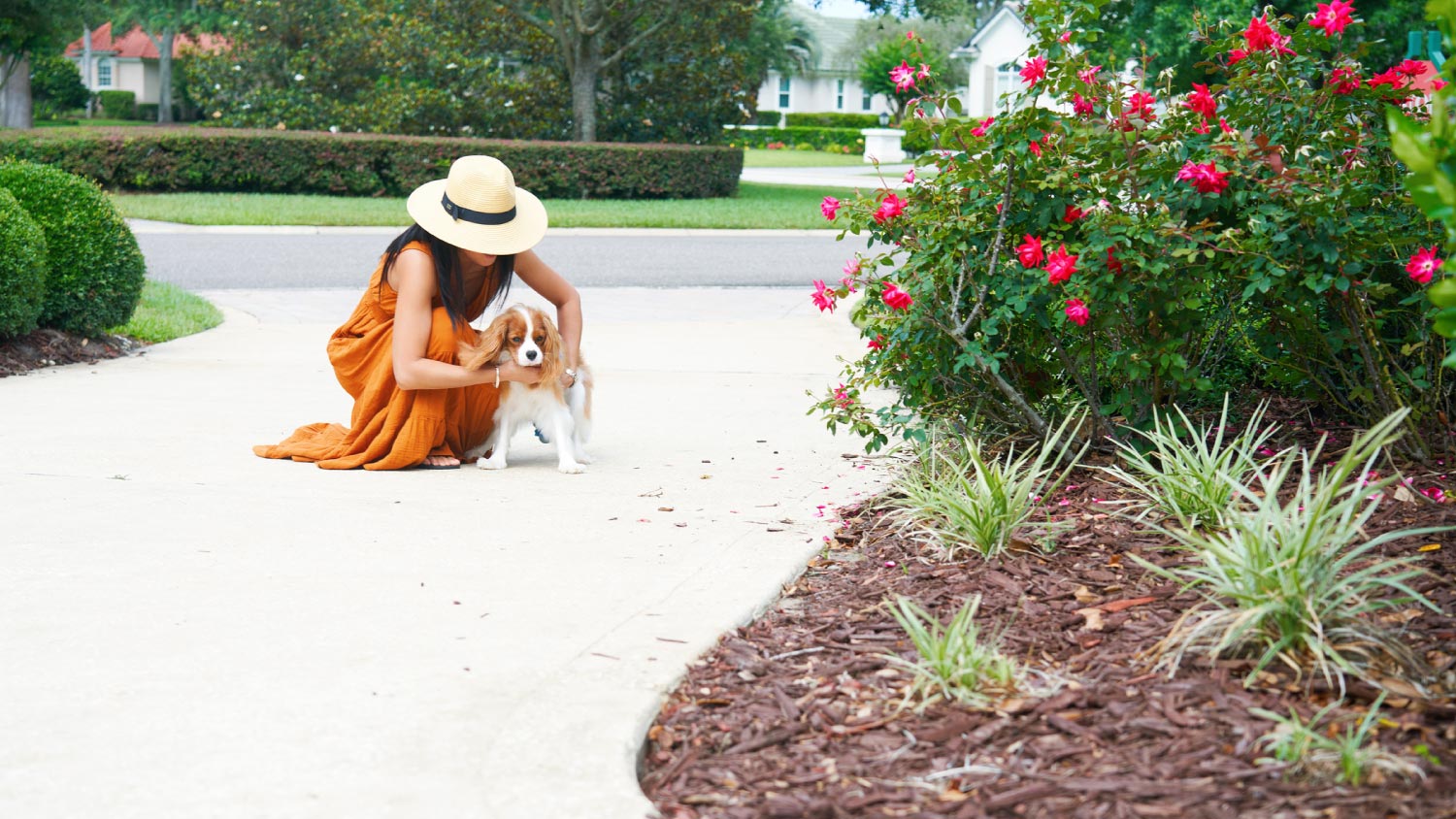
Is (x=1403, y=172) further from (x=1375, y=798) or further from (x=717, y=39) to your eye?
(x=717, y=39)

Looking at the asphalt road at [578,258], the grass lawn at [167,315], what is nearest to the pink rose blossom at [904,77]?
the grass lawn at [167,315]

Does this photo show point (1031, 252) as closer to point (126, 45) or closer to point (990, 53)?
point (990, 53)

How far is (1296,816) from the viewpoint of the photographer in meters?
2.54

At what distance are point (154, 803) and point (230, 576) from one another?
1.55 metres

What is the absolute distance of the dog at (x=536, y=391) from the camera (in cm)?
557

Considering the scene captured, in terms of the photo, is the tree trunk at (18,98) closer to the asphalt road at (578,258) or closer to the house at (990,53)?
the asphalt road at (578,258)

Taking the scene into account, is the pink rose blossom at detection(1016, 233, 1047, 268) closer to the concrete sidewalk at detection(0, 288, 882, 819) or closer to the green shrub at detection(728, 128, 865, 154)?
the concrete sidewalk at detection(0, 288, 882, 819)

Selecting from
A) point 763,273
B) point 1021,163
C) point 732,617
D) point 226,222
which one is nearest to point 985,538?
point 732,617

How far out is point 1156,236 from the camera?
179 inches

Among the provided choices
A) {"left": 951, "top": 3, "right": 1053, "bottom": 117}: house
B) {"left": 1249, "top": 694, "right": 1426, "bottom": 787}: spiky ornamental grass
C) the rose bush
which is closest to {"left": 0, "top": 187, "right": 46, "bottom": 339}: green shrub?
the rose bush

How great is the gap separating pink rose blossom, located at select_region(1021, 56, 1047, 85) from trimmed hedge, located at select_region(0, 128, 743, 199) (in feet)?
66.3

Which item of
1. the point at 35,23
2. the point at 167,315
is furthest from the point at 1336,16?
the point at 35,23

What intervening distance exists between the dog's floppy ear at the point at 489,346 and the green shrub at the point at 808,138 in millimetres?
53006

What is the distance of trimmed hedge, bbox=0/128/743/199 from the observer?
24.0 m
